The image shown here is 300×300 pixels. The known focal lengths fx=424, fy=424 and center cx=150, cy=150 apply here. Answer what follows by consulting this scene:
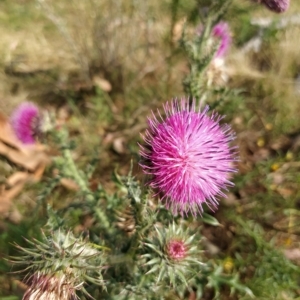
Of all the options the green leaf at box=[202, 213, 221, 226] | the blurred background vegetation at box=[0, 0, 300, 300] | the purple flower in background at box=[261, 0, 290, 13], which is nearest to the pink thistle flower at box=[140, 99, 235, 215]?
the green leaf at box=[202, 213, 221, 226]

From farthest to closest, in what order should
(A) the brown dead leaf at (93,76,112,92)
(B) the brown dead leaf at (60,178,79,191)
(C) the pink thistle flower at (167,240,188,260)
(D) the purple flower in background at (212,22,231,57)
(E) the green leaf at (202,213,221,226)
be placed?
(A) the brown dead leaf at (93,76,112,92) < (B) the brown dead leaf at (60,178,79,191) < (D) the purple flower in background at (212,22,231,57) < (E) the green leaf at (202,213,221,226) < (C) the pink thistle flower at (167,240,188,260)

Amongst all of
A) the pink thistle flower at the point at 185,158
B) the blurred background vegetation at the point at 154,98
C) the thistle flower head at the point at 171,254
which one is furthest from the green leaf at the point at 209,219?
the blurred background vegetation at the point at 154,98

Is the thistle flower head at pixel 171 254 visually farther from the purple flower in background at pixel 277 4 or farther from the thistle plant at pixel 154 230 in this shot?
the purple flower in background at pixel 277 4

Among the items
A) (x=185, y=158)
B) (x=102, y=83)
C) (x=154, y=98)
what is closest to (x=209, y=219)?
(x=185, y=158)

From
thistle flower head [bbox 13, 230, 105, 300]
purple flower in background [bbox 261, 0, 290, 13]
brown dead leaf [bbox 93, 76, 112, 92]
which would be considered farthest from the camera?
brown dead leaf [bbox 93, 76, 112, 92]

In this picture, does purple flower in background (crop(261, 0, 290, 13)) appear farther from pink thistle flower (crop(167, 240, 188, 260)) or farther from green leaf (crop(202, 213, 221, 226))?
pink thistle flower (crop(167, 240, 188, 260))

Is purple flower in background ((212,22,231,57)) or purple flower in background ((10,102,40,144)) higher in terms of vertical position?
purple flower in background ((212,22,231,57))
